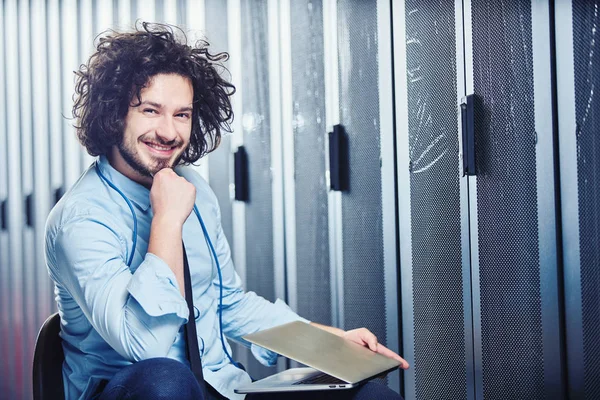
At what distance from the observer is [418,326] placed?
2.39 m

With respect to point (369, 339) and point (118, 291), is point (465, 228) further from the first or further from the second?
point (118, 291)

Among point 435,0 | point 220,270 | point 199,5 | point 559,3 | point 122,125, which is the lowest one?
point 220,270

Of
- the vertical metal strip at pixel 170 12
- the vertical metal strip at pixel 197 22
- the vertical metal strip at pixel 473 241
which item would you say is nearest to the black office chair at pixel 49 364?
the vertical metal strip at pixel 473 241

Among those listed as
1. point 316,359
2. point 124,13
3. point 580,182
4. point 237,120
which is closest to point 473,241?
Answer: point 580,182

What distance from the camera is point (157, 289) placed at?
4.45ft

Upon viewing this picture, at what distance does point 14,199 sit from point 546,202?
3.22m

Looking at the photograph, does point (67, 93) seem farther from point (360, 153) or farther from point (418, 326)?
point (418, 326)

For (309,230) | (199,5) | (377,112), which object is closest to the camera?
(377,112)

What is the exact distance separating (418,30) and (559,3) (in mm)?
606

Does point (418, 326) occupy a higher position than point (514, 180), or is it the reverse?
point (514, 180)

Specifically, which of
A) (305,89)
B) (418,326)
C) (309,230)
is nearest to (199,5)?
(305,89)

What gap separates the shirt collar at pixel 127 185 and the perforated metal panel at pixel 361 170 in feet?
3.58

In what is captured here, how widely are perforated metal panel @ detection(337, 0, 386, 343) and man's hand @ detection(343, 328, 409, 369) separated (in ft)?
3.07

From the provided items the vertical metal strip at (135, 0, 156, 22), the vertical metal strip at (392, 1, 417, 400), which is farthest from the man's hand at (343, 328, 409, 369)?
the vertical metal strip at (135, 0, 156, 22)
